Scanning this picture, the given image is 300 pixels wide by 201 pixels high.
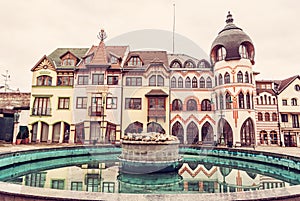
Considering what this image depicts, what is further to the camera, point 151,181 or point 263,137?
Result: point 263,137

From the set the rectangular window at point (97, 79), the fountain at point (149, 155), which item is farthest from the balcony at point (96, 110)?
the fountain at point (149, 155)

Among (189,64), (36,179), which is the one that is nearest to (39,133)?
(36,179)

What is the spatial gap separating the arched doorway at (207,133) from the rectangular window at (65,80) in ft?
65.3

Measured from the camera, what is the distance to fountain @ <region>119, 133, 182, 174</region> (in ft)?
38.3

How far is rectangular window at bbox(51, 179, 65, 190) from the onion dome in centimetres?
2516

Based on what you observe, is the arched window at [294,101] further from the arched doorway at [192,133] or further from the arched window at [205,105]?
the arched doorway at [192,133]

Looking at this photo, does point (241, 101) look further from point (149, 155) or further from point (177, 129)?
point (149, 155)

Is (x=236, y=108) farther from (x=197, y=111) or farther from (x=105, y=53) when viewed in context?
(x=105, y=53)

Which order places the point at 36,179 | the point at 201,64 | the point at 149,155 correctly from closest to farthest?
the point at 36,179
the point at 149,155
the point at 201,64

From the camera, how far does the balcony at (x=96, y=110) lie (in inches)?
1107

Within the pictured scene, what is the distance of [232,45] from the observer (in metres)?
27.5

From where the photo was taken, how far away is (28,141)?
1097 inches

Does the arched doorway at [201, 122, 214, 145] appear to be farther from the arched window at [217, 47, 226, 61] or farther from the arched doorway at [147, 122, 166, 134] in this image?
the arched window at [217, 47, 226, 61]

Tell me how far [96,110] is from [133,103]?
5109 mm
